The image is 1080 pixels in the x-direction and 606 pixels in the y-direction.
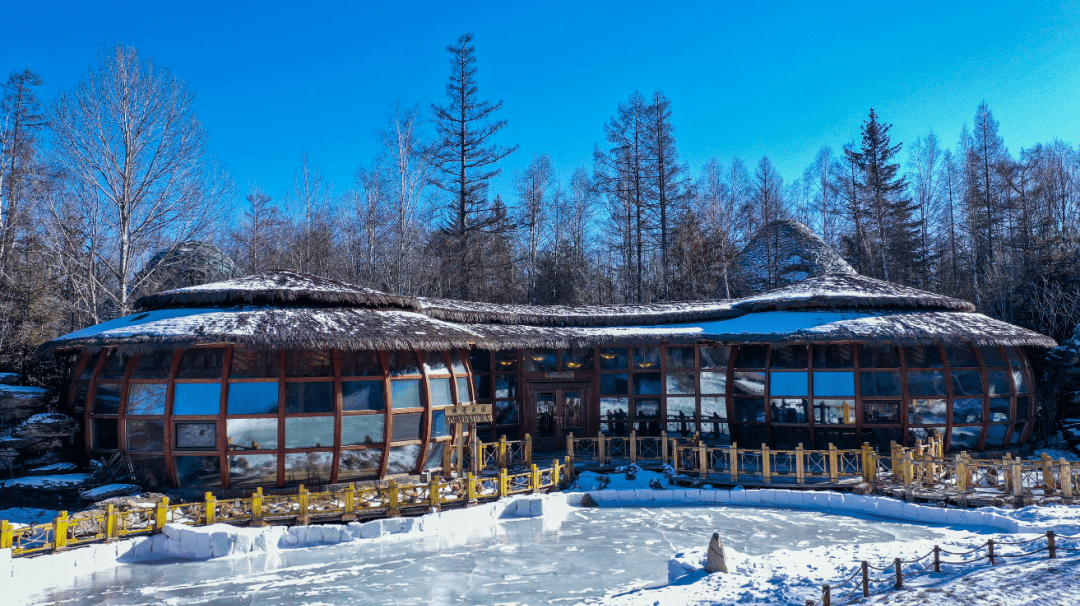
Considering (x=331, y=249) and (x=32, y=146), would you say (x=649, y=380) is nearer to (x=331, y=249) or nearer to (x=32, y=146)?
(x=331, y=249)

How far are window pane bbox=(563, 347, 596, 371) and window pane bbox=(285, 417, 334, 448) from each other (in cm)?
869

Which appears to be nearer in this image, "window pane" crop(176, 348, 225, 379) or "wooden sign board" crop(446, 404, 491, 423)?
"window pane" crop(176, 348, 225, 379)

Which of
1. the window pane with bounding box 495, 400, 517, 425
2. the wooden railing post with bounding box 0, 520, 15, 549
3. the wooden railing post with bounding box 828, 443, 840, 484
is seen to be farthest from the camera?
the window pane with bounding box 495, 400, 517, 425

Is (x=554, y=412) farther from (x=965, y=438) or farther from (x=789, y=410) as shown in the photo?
(x=965, y=438)

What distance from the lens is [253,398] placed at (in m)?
Answer: 13.6

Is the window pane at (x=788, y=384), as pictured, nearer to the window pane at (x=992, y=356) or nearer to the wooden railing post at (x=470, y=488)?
the window pane at (x=992, y=356)

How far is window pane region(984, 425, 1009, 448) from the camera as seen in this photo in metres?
17.7

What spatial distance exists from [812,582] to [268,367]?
11.3m

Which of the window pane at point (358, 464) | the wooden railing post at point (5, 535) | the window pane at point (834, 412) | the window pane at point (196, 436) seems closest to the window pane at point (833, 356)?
the window pane at point (834, 412)

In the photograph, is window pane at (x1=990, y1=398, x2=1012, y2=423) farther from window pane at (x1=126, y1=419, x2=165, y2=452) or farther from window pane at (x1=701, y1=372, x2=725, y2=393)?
window pane at (x1=126, y1=419, x2=165, y2=452)

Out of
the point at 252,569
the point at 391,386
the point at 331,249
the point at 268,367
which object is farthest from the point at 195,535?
the point at 331,249

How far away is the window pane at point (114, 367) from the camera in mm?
14062

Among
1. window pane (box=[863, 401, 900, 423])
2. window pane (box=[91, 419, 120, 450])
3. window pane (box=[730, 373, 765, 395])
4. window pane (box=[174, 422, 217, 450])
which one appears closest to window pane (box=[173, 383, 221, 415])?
window pane (box=[174, 422, 217, 450])

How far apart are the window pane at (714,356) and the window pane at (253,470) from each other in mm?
12725
